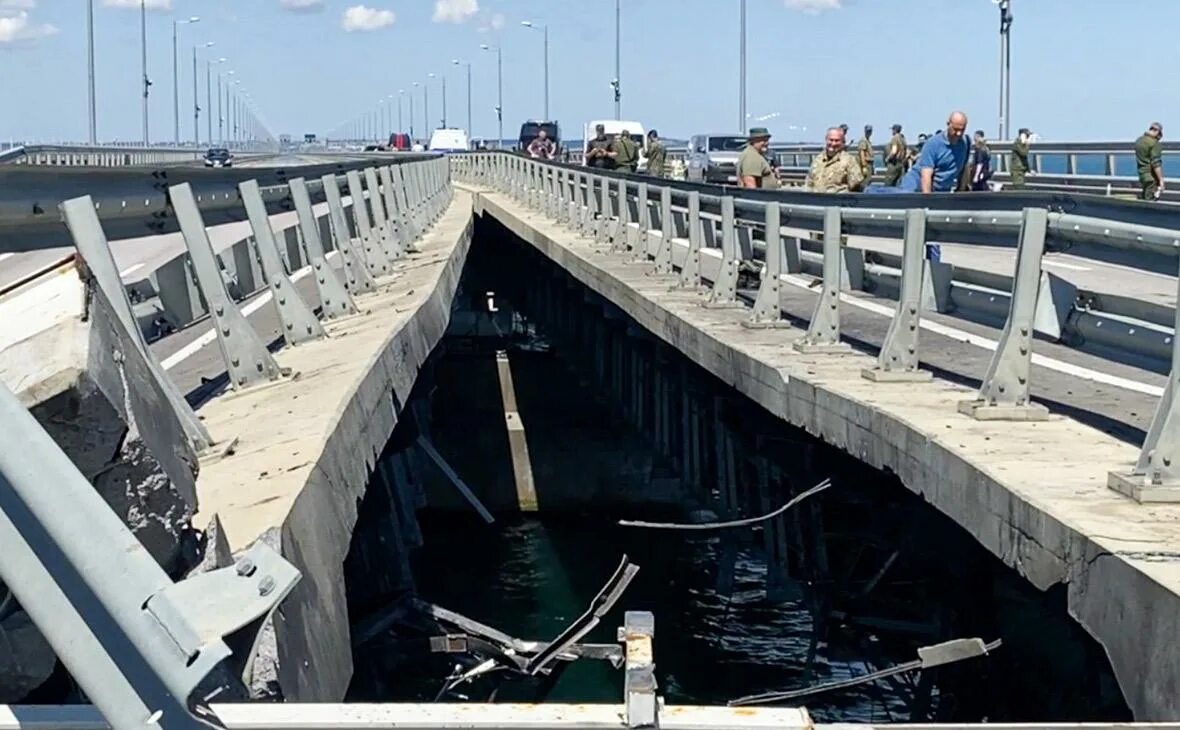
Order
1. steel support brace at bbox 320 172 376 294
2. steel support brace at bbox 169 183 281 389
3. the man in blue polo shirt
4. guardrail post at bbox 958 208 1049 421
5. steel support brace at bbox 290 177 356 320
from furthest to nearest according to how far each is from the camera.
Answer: the man in blue polo shirt < steel support brace at bbox 320 172 376 294 < steel support brace at bbox 290 177 356 320 < steel support brace at bbox 169 183 281 389 < guardrail post at bbox 958 208 1049 421

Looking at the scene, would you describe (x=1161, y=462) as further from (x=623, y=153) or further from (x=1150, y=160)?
(x=623, y=153)

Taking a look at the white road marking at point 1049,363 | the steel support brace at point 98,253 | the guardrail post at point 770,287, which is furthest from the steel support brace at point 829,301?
the steel support brace at point 98,253

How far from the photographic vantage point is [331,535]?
618 centimetres

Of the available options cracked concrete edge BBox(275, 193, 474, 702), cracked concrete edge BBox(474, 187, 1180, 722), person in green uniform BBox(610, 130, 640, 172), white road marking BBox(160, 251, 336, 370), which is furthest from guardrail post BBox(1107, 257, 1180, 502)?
person in green uniform BBox(610, 130, 640, 172)

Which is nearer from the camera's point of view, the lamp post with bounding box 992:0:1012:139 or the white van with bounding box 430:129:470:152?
the lamp post with bounding box 992:0:1012:139

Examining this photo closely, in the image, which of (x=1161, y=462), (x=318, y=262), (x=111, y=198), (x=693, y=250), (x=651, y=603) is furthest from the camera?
(x=651, y=603)

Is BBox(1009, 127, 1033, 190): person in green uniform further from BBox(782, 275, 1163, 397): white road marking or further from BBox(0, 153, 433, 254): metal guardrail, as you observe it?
BBox(0, 153, 433, 254): metal guardrail

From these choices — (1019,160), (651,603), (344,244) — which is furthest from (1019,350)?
(1019,160)

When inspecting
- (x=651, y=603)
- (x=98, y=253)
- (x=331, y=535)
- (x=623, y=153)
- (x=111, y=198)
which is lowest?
(x=651, y=603)

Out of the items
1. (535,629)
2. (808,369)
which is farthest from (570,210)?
(808,369)

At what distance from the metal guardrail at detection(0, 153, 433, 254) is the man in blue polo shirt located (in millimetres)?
8428

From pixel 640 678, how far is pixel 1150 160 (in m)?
30.6

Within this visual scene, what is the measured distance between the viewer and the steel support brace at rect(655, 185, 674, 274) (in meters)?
18.0

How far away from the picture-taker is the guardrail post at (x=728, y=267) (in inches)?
569
